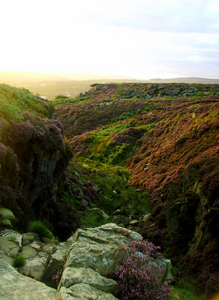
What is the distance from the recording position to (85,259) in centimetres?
555

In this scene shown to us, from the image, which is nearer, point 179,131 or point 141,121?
point 179,131

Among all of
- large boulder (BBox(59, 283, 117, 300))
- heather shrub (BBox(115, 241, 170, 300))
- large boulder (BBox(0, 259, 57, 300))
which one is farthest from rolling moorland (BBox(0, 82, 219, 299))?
large boulder (BBox(59, 283, 117, 300))

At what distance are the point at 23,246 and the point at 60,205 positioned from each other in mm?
5663

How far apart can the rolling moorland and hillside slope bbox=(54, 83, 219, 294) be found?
0.05 metres

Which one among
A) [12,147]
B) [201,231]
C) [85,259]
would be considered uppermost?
[12,147]

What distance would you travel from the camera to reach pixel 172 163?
1908 centimetres

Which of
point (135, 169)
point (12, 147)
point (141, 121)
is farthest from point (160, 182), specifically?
point (141, 121)

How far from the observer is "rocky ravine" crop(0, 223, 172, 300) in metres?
4.44

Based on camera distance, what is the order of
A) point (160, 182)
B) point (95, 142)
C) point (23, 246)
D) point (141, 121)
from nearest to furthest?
point (23, 246), point (160, 182), point (95, 142), point (141, 121)

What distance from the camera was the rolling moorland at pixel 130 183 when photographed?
816 centimetres

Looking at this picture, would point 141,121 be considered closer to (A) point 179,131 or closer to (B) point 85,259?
(A) point 179,131

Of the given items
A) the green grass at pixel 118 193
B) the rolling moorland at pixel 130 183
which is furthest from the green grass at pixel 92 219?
the green grass at pixel 118 193

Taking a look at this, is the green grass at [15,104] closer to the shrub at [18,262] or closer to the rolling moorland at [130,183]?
the rolling moorland at [130,183]

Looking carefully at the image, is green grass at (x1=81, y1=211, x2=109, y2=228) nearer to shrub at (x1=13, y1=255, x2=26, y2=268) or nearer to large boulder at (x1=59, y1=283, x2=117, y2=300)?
shrub at (x1=13, y1=255, x2=26, y2=268)
